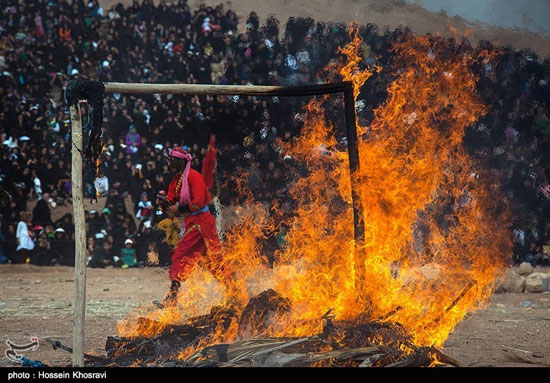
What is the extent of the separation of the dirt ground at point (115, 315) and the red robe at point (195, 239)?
3.93 ft

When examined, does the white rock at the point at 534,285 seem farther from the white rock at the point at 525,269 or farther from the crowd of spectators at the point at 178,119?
the crowd of spectators at the point at 178,119

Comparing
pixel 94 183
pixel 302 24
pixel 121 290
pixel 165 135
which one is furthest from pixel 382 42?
pixel 94 183

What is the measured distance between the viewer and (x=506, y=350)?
750 cm

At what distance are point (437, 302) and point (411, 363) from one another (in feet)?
3.85

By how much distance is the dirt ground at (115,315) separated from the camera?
24.0 ft

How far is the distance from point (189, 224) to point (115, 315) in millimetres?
2236

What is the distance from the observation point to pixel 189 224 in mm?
7812

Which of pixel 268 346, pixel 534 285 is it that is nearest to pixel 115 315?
pixel 268 346

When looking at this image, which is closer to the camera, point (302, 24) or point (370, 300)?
point (370, 300)

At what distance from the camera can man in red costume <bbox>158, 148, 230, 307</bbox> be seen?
7.63 metres

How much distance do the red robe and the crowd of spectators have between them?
343cm

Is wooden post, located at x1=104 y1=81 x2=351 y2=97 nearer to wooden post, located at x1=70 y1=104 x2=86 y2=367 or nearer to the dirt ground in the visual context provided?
wooden post, located at x1=70 y1=104 x2=86 y2=367

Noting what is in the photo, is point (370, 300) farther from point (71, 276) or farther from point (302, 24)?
point (302, 24)

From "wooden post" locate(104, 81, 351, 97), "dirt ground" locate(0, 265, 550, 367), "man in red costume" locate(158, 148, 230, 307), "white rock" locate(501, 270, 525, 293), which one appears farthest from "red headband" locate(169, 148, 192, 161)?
"white rock" locate(501, 270, 525, 293)
